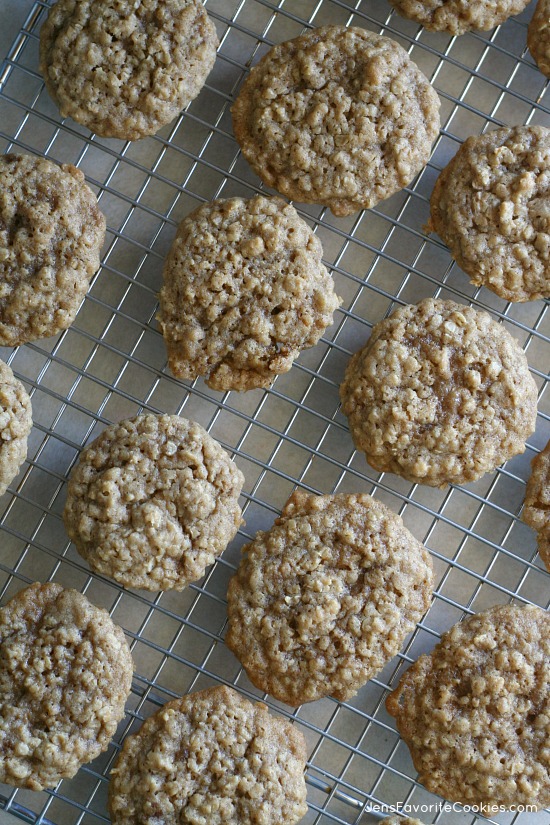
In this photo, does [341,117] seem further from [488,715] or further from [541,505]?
[488,715]

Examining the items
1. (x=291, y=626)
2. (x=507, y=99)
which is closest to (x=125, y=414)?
(x=291, y=626)

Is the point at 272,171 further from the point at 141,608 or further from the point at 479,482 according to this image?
the point at 141,608

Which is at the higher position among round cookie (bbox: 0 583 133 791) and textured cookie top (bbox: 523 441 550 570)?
textured cookie top (bbox: 523 441 550 570)

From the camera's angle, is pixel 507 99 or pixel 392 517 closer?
pixel 392 517

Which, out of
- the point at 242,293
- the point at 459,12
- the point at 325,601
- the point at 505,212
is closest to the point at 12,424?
the point at 242,293

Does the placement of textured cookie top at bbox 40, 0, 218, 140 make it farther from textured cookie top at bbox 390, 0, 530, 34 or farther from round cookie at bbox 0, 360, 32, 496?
round cookie at bbox 0, 360, 32, 496

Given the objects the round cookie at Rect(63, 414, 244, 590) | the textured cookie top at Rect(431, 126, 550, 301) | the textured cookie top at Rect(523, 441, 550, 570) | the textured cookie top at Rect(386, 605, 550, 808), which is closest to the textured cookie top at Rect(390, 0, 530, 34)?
the textured cookie top at Rect(431, 126, 550, 301)
